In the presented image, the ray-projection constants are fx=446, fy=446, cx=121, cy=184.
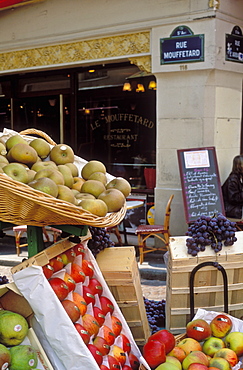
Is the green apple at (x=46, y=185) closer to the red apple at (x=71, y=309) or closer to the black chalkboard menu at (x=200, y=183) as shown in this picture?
the red apple at (x=71, y=309)

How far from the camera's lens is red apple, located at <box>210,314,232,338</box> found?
2.62 m

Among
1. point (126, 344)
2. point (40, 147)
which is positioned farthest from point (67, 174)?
point (126, 344)

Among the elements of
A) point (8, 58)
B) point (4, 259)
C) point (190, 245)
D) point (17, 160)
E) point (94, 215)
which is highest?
point (8, 58)

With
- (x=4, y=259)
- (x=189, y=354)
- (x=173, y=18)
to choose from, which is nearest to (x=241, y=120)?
(x=173, y=18)

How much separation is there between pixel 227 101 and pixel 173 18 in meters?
1.64

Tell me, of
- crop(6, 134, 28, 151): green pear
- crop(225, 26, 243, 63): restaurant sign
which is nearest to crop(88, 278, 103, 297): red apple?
crop(6, 134, 28, 151): green pear

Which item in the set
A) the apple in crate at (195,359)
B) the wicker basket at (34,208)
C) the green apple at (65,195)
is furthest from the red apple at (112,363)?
the green apple at (65,195)

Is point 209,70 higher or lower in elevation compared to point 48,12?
lower

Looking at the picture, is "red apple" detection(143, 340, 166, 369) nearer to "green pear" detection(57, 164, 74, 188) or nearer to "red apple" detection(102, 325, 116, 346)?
"red apple" detection(102, 325, 116, 346)

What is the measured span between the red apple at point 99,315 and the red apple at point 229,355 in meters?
0.67

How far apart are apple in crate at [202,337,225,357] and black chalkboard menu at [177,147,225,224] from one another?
434 cm

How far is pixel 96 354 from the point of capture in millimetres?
2115

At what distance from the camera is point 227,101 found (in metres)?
7.59

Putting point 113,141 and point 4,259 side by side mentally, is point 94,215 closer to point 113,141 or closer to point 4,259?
point 4,259
